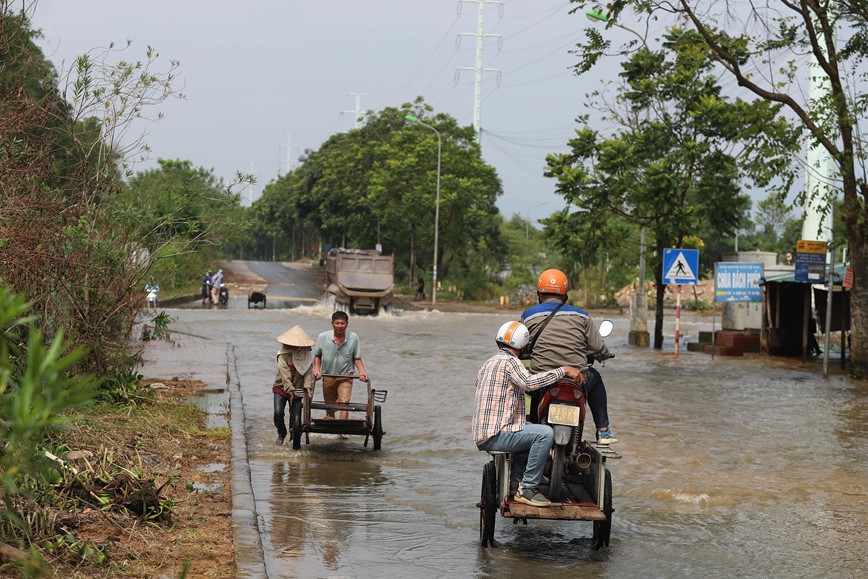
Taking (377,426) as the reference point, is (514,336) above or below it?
above

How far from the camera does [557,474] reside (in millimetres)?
7016

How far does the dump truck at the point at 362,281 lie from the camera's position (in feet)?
129

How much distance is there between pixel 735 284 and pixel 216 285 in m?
23.4

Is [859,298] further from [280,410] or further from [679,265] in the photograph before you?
[280,410]

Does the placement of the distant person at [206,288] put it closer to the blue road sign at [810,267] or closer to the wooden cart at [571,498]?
the blue road sign at [810,267]

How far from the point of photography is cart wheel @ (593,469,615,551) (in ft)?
22.9

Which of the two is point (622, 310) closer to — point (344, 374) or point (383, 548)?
point (344, 374)

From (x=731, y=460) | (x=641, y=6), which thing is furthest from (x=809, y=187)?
(x=731, y=460)

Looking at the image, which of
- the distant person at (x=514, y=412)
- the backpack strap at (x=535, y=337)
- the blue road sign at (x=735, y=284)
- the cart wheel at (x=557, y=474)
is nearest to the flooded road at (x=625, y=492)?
the cart wheel at (x=557, y=474)

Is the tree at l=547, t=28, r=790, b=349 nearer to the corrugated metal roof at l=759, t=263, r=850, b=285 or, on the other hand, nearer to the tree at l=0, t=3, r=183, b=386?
the corrugated metal roof at l=759, t=263, r=850, b=285

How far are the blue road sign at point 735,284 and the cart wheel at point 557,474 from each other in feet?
65.3

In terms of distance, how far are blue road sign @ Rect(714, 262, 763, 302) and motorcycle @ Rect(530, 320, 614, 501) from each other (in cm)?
1974

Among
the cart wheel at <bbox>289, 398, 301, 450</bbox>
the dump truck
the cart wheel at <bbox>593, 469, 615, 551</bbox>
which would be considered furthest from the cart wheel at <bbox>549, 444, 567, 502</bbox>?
the dump truck

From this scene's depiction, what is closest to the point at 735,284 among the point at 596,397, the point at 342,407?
the point at 342,407
